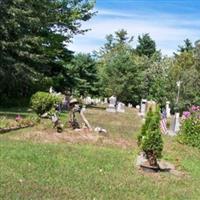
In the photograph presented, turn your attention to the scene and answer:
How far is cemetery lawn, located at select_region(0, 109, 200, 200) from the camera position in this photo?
11.4 m

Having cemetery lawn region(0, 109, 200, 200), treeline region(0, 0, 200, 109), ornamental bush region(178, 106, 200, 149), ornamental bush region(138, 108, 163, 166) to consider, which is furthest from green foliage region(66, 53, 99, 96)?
ornamental bush region(138, 108, 163, 166)

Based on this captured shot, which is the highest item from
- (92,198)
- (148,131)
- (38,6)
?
(38,6)

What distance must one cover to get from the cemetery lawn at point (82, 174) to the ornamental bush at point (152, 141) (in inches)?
19.8

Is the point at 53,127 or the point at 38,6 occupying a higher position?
the point at 38,6

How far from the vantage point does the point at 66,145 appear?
1727cm

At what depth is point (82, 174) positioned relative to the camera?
13273 millimetres

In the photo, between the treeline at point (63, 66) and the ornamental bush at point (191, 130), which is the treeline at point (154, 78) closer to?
the treeline at point (63, 66)

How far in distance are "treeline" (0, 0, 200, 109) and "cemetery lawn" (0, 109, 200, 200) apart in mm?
16640

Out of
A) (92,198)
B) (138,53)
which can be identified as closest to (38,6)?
(92,198)

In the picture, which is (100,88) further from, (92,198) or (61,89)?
(92,198)

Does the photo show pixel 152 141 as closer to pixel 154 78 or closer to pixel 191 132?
pixel 191 132

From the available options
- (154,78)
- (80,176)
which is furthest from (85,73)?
(80,176)

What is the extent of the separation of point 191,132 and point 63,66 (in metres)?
25.7

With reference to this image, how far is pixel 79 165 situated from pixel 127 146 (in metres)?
4.56
